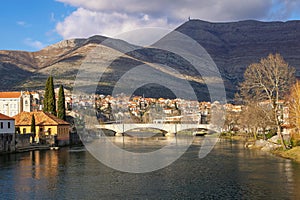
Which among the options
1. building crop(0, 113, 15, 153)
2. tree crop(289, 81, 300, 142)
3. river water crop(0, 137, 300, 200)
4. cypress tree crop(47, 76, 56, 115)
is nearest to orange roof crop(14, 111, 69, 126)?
cypress tree crop(47, 76, 56, 115)

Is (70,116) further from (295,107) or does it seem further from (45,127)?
(295,107)

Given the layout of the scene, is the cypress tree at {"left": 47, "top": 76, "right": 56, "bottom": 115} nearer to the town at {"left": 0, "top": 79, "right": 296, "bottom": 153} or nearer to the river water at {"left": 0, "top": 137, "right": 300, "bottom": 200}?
the town at {"left": 0, "top": 79, "right": 296, "bottom": 153}

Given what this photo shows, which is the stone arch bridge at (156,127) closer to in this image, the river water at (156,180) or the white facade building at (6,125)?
the white facade building at (6,125)

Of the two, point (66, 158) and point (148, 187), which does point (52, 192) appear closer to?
point (148, 187)

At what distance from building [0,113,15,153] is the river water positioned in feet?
25.7

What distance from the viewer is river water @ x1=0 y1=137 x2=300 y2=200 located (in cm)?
2936

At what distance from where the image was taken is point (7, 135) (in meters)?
57.2

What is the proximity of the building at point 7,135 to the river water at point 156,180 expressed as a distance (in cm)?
784

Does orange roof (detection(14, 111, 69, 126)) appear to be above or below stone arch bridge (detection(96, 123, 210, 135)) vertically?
above

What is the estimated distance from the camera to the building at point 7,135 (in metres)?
56.2

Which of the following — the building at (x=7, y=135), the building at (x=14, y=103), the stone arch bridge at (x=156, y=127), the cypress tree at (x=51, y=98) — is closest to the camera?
the building at (x=7, y=135)

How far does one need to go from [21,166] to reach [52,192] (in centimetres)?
1472

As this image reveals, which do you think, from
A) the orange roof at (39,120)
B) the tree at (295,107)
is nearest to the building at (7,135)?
the orange roof at (39,120)

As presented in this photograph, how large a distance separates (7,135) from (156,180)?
2866 cm
